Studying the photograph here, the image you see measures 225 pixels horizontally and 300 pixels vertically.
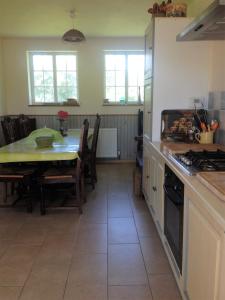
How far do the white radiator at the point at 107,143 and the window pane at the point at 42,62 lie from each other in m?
1.67

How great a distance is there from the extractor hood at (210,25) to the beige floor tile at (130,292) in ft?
5.60

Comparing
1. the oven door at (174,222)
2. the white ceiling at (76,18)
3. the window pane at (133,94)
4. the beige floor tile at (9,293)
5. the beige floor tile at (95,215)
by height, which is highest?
the white ceiling at (76,18)

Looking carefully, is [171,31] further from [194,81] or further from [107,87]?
[107,87]

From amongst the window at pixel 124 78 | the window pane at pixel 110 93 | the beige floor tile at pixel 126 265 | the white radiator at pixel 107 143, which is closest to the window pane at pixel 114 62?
the window at pixel 124 78

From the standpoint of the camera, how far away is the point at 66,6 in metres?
3.67

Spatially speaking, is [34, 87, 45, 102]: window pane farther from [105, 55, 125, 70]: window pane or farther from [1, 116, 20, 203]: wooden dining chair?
[1, 116, 20, 203]: wooden dining chair

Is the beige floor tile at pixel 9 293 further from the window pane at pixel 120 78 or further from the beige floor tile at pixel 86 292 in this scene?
the window pane at pixel 120 78

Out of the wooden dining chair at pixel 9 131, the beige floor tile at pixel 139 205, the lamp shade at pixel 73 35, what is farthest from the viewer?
the wooden dining chair at pixel 9 131

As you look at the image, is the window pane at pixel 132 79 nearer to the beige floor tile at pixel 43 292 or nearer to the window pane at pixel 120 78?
the window pane at pixel 120 78

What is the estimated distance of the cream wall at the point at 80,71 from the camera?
17.9 ft

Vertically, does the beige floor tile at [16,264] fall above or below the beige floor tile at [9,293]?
above

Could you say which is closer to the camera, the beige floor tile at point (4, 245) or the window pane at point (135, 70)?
the beige floor tile at point (4, 245)

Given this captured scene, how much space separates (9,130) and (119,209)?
200cm

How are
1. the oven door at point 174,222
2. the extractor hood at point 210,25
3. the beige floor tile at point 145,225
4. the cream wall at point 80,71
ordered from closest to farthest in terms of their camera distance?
the extractor hood at point 210,25
the oven door at point 174,222
the beige floor tile at point 145,225
the cream wall at point 80,71
